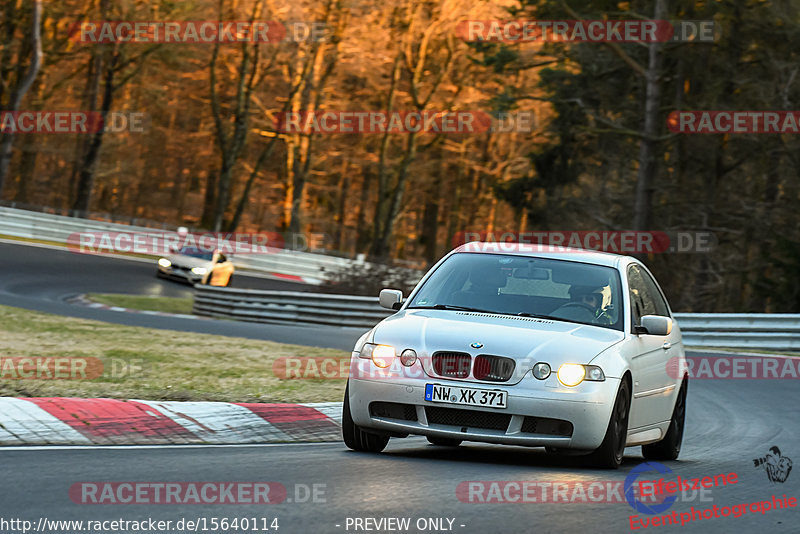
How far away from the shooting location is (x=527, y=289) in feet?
28.6

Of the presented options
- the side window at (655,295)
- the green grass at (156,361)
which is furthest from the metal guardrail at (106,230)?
the side window at (655,295)

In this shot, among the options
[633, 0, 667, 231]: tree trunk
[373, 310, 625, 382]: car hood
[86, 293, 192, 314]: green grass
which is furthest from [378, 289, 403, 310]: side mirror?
[633, 0, 667, 231]: tree trunk

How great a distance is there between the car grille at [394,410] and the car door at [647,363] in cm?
157

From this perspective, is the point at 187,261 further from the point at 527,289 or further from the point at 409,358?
the point at 409,358

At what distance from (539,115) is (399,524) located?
168 feet

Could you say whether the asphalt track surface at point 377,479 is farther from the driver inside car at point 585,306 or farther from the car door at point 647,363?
the driver inside car at point 585,306

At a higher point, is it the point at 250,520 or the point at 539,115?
the point at 539,115

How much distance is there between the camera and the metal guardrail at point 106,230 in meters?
41.6

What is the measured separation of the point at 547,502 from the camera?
631 centimetres

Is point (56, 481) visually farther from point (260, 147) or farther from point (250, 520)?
point (260, 147)

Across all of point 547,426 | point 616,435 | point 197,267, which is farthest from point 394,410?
point 197,267

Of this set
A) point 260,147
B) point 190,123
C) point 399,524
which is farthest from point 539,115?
point 399,524

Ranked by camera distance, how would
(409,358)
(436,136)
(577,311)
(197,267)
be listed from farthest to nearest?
(436,136) < (197,267) < (577,311) < (409,358)

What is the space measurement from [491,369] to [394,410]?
0.70 meters
